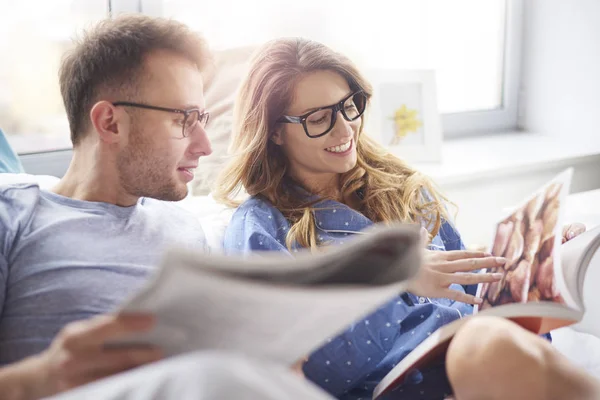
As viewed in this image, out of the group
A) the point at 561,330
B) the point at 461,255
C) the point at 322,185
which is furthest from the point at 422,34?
the point at 461,255

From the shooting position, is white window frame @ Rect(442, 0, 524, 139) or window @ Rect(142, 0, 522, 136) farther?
white window frame @ Rect(442, 0, 524, 139)

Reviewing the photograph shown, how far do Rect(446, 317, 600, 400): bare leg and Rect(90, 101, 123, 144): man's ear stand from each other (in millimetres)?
733

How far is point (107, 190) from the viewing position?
1.30 m

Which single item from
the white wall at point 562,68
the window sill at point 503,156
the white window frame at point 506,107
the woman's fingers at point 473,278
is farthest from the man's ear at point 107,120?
the white wall at point 562,68

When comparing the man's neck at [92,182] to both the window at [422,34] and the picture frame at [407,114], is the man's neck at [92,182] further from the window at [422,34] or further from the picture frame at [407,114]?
the picture frame at [407,114]

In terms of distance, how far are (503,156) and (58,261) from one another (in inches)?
71.6

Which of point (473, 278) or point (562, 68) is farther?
point (562, 68)

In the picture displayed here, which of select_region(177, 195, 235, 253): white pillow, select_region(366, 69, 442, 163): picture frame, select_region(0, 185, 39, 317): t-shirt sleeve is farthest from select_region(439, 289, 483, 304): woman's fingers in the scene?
select_region(366, 69, 442, 163): picture frame

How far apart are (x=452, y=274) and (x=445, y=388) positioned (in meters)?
0.21

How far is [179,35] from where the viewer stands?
52.3 inches

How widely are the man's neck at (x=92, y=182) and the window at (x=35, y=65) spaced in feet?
2.54

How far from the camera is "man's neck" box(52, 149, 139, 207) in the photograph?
4.25ft

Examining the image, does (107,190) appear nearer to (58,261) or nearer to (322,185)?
(58,261)

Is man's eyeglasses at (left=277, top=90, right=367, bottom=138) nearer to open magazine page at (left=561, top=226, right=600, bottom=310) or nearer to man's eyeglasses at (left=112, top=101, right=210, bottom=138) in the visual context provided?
man's eyeglasses at (left=112, top=101, right=210, bottom=138)
